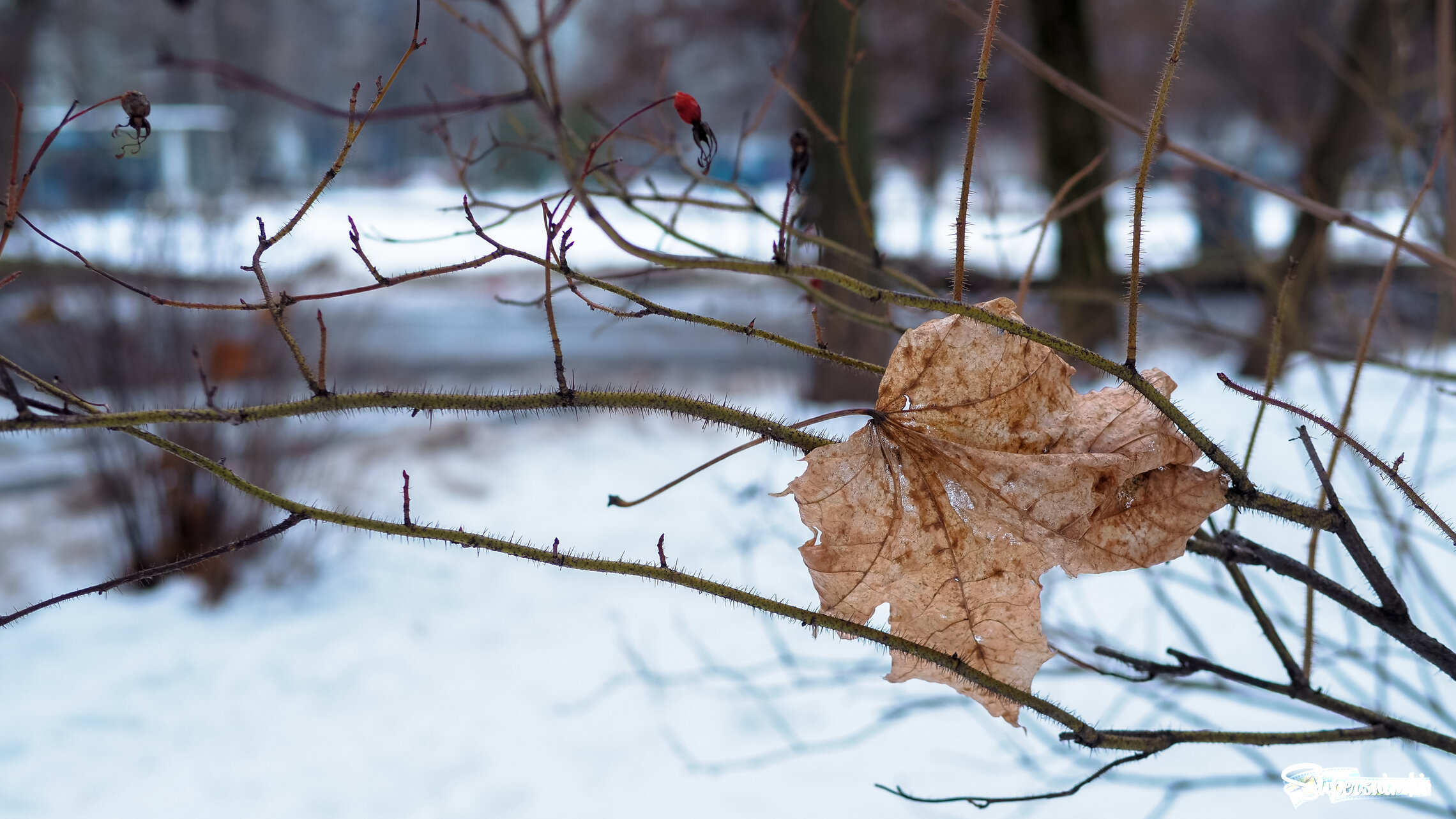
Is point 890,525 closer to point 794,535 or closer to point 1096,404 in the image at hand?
point 1096,404

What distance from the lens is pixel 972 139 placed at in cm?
69

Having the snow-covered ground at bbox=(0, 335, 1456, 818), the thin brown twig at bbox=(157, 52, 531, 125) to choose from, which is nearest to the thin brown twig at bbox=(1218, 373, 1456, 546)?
the thin brown twig at bbox=(157, 52, 531, 125)

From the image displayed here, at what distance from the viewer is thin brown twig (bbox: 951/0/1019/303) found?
0.68m

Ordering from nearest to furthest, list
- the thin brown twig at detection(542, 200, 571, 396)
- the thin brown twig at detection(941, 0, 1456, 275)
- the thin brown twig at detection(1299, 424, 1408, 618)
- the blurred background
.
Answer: the thin brown twig at detection(542, 200, 571, 396) → the thin brown twig at detection(1299, 424, 1408, 618) → the thin brown twig at detection(941, 0, 1456, 275) → the blurred background

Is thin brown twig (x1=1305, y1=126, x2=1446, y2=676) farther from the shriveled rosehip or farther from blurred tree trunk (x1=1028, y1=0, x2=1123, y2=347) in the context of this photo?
blurred tree trunk (x1=1028, y1=0, x2=1123, y2=347)

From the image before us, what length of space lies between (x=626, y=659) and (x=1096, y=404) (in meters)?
2.57

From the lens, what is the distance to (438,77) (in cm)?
2238

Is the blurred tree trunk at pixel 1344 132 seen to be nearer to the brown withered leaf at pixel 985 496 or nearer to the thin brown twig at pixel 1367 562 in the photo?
the thin brown twig at pixel 1367 562

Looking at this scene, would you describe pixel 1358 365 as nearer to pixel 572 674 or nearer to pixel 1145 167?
pixel 1145 167

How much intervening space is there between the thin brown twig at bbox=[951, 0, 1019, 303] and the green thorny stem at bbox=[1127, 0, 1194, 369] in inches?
4.3

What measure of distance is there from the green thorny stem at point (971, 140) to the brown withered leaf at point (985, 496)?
0.04 m

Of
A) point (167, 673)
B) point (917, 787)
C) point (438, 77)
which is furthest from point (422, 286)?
point (917, 787)

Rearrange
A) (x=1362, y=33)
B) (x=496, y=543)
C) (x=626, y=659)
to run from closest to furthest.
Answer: (x=496, y=543) < (x=626, y=659) < (x=1362, y=33)

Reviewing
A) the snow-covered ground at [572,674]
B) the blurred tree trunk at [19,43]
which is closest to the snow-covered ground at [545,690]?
the snow-covered ground at [572,674]
